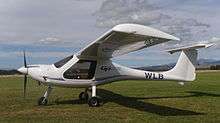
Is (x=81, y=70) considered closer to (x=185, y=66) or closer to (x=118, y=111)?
(x=118, y=111)

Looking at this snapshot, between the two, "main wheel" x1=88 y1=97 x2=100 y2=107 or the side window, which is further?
the side window

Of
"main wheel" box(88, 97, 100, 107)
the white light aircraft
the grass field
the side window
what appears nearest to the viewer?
the grass field

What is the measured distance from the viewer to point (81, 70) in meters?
15.6

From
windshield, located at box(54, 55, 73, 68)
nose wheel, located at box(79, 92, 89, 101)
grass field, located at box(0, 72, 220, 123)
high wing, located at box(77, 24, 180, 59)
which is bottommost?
grass field, located at box(0, 72, 220, 123)

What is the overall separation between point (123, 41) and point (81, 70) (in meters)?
3.12

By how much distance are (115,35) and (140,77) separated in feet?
17.9

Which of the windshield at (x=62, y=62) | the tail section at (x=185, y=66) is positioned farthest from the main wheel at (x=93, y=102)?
the tail section at (x=185, y=66)

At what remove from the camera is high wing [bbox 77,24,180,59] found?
34.3 ft

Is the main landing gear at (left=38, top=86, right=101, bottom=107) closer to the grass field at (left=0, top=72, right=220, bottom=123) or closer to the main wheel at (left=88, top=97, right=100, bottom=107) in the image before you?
the main wheel at (left=88, top=97, right=100, bottom=107)

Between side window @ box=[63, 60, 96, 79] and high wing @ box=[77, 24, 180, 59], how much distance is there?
31 centimetres

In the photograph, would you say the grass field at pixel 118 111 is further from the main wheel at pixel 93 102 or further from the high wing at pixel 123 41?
the high wing at pixel 123 41

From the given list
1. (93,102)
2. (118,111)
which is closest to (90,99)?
(93,102)

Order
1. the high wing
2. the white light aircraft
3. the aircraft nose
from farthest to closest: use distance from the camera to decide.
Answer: the aircraft nose < the white light aircraft < the high wing

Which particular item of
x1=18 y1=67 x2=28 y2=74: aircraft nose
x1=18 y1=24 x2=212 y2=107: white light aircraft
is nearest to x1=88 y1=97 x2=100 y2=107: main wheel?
x1=18 y1=24 x2=212 y2=107: white light aircraft
